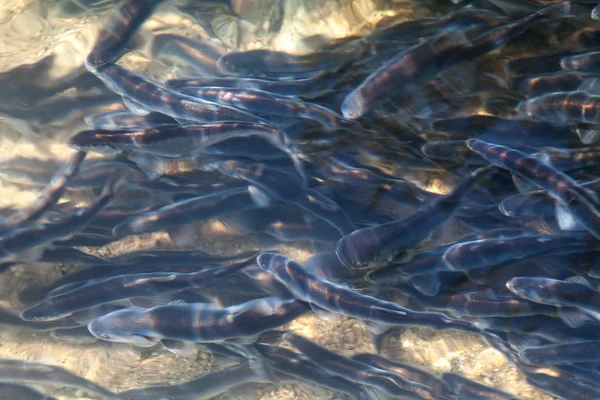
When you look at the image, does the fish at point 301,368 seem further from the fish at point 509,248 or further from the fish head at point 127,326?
the fish at point 509,248

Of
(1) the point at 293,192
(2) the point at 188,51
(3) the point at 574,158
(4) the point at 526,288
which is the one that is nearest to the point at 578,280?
(4) the point at 526,288

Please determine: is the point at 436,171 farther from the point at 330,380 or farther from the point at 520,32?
the point at 330,380

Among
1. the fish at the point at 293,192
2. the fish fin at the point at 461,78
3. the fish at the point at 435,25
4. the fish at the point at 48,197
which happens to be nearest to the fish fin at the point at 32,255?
the fish at the point at 48,197

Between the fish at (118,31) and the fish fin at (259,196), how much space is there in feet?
6.71

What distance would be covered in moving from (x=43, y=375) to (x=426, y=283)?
400 centimetres

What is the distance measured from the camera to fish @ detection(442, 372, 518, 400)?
3.57 meters

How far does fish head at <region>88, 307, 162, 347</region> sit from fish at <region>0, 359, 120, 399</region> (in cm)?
99

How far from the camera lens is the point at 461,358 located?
3.90 metres

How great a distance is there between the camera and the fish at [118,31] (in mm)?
Result: 4188

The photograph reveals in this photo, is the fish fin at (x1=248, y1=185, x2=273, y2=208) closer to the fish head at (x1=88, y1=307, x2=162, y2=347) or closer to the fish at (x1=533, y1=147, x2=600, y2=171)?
the fish head at (x1=88, y1=307, x2=162, y2=347)

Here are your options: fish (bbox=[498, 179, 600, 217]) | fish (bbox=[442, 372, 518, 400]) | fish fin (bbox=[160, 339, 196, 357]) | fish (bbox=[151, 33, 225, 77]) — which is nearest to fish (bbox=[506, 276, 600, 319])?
fish (bbox=[498, 179, 600, 217])

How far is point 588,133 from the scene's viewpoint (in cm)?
320

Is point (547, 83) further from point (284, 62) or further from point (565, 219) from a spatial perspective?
point (284, 62)

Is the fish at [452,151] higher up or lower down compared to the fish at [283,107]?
lower down
